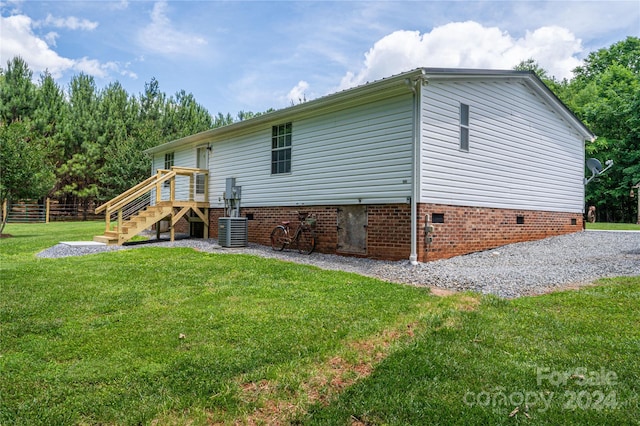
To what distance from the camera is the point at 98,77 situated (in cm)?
3169

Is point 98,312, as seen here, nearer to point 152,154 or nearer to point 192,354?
point 192,354

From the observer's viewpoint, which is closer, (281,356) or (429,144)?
(281,356)

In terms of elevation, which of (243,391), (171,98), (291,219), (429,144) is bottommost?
(243,391)

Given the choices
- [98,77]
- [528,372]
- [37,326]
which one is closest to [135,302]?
[37,326]

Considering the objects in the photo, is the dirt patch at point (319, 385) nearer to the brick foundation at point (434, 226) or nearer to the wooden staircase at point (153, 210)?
the brick foundation at point (434, 226)

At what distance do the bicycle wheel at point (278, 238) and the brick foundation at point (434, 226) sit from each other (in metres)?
0.42

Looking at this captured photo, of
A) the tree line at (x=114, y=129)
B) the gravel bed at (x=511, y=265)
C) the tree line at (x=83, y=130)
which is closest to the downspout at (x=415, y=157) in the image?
the gravel bed at (x=511, y=265)

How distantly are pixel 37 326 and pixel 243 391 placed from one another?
2694mm

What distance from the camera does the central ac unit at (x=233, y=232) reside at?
10.6m

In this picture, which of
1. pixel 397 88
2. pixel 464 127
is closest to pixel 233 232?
pixel 397 88

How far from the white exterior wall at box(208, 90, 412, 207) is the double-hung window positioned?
16cm

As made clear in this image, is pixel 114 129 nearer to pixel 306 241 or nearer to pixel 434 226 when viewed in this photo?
pixel 306 241

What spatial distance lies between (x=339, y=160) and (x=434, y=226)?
266cm

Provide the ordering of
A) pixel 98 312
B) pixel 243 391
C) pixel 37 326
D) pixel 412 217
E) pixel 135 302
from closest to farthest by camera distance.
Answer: pixel 243 391 → pixel 37 326 → pixel 98 312 → pixel 135 302 → pixel 412 217
